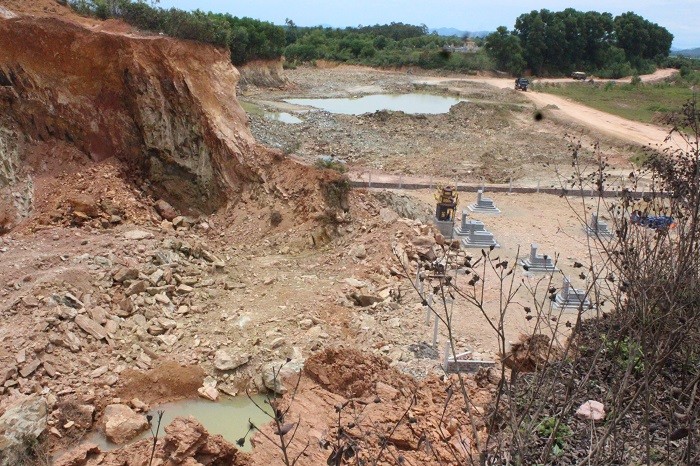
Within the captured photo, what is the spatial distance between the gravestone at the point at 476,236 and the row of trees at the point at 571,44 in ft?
157

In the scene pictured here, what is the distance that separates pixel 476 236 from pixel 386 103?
31.3 metres

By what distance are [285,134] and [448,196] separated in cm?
1358

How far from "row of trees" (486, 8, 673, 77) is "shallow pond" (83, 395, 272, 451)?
55566mm

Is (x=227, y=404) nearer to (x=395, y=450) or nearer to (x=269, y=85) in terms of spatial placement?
(x=395, y=450)

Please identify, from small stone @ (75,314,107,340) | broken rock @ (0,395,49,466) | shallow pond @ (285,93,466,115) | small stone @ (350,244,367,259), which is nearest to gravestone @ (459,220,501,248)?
Answer: small stone @ (350,244,367,259)

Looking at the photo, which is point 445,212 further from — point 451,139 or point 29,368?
point 451,139

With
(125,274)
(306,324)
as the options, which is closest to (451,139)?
(306,324)

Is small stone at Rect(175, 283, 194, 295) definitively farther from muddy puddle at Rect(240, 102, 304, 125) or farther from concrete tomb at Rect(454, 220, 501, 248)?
muddy puddle at Rect(240, 102, 304, 125)

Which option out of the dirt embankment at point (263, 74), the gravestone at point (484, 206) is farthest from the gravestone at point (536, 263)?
the dirt embankment at point (263, 74)

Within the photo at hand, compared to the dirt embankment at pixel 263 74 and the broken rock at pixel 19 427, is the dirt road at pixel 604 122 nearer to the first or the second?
the dirt embankment at pixel 263 74

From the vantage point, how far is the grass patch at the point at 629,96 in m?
36.8

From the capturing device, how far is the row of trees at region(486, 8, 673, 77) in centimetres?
5919

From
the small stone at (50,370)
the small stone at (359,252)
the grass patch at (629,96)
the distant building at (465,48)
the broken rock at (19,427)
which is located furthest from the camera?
the distant building at (465,48)

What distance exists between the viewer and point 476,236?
1526cm
